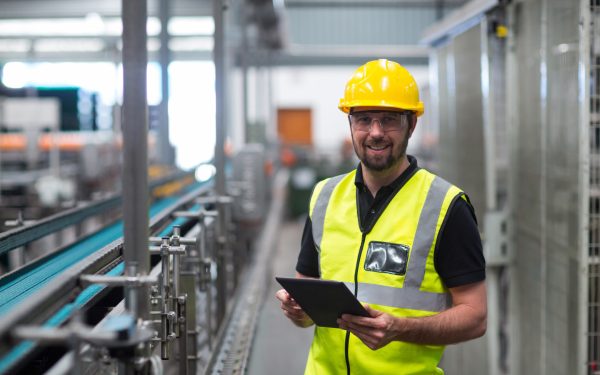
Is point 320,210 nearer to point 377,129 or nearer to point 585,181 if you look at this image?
point 377,129

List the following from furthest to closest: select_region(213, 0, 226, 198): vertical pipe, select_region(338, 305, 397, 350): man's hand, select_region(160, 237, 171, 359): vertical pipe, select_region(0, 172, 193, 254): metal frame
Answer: select_region(213, 0, 226, 198): vertical pipe → select_region(0, 172, 193, 254): metal frame → select_region(160, 237, 171, 359): vertical pipe → select_region(338, 305, 397, 350): man's hand

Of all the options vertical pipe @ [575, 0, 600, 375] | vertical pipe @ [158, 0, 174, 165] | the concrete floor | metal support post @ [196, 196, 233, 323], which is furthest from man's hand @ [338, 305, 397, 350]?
vertical pipe @ [158, 0, 174, 165]

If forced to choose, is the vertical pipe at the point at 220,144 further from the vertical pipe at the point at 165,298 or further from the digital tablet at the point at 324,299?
the digital tablet at the point at 324,299

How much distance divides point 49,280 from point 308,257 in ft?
2.69

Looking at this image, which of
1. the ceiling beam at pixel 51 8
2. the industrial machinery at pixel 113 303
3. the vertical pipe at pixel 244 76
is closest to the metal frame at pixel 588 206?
the industrial machinery at pixel 113 303

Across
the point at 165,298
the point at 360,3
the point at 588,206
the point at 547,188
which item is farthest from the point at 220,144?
the point at 360,3

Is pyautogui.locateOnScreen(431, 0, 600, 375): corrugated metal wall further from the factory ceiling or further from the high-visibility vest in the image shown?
the factory ceiling

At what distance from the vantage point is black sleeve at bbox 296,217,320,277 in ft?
6.69

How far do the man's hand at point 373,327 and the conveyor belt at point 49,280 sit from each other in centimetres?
68

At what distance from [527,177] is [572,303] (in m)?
0.74

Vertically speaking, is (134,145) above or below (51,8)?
below

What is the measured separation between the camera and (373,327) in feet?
5.39

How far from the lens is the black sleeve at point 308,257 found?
2.04 m

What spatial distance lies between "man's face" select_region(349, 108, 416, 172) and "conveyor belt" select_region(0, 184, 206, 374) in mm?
800
